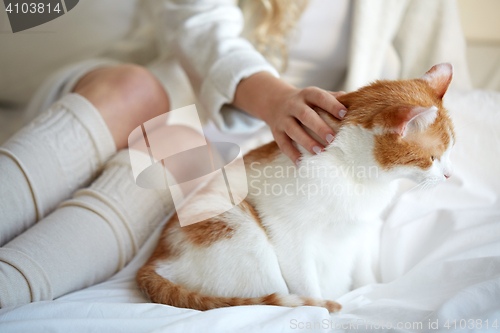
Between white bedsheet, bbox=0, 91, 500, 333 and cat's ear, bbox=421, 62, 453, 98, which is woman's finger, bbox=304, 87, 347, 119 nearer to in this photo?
cat's ear, bbox=421, 62, 453, 98

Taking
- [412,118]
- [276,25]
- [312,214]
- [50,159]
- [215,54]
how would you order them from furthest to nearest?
[276,25] → [215,54] → [50,159] → [312,214] → [412,118]

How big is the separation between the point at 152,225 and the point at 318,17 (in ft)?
2.80

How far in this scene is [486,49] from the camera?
3.50 feet

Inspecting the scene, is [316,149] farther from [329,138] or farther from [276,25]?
[276,25]

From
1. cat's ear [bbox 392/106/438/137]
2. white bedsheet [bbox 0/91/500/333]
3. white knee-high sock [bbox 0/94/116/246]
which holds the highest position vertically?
cat's ear [bbox 392/106/438/137]

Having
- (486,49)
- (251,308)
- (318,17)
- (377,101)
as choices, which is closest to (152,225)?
(251,308)

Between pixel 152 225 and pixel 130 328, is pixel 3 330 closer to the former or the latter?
pixel 130 328

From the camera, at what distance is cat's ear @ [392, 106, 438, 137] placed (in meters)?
0.43

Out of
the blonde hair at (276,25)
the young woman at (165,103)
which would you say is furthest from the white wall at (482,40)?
the blonde hair at (276,25)

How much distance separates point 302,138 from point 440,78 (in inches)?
9.4

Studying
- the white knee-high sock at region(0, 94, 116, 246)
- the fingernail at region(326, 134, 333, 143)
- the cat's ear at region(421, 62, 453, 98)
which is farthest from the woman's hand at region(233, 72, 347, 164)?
the white knee-high sock at region(0, 94, 116, 246)

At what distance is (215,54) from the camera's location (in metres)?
0.86

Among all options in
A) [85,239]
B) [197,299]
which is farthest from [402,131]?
[85,239]

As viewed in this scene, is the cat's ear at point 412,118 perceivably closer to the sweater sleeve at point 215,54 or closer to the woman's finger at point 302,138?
the woman's finger at point 302,138
